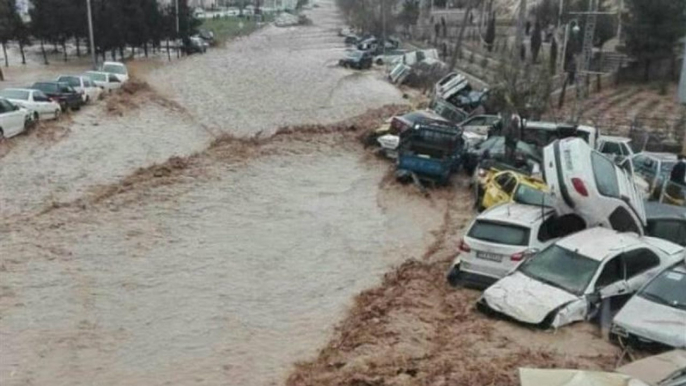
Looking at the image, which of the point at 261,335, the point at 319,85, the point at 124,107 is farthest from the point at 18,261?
the point at 319,85

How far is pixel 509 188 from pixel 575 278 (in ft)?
20.2

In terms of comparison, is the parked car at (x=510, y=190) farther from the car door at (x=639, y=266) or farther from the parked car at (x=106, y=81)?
the parked car at (x=106, y=81)

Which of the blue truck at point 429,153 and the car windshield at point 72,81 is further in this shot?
the car windshield at point 72,81

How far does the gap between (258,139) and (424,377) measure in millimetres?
18978

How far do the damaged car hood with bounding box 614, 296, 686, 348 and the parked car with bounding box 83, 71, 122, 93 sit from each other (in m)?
30.3

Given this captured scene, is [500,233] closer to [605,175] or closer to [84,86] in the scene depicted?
[605,175]

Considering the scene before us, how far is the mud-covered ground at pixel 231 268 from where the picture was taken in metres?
10.0

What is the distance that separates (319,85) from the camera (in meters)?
46.6

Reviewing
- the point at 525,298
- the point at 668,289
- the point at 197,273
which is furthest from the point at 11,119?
the point at 668,289

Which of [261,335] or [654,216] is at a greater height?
[654,216]

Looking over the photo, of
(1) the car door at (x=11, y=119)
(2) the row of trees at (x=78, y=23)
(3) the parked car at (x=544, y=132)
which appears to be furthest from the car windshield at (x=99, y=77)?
(3) the parked car at (x=544, y=132)

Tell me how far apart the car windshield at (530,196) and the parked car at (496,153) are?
5.02 metres

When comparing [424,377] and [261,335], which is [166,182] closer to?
[261,335]

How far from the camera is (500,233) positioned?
12078 mm
